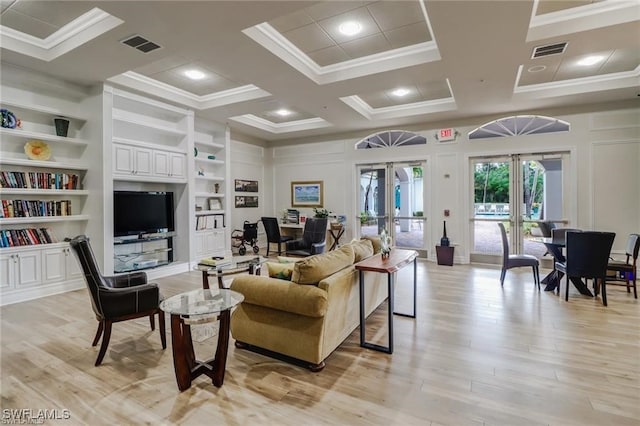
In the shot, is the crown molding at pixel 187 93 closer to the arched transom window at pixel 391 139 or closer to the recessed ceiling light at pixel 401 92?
the recessed ceiling light at pixel 401 92

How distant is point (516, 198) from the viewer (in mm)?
6566

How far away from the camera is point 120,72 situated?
4492 millimetres

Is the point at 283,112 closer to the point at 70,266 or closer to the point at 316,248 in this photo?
the point at 316,248

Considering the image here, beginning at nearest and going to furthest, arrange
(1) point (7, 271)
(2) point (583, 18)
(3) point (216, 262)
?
1. (2) point (583, 18)
2. (3) point (216, 262)
3. (1) point (7, 271)

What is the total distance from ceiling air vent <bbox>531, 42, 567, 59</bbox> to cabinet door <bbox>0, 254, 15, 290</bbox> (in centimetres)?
700

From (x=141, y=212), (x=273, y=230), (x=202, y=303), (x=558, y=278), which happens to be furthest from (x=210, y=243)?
(x=558, y=278)

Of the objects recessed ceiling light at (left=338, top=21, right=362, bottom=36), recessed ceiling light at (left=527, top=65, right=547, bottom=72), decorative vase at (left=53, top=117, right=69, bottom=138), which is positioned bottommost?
decorative vase at (left=53, top=117, right=69, bottom=138)

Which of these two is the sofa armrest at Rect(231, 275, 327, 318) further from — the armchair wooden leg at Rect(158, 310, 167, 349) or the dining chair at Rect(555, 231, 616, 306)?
the dining chair at Rect(555, 231, 616, 306)

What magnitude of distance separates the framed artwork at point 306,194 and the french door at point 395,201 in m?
1.10

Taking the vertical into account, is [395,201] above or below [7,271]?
above

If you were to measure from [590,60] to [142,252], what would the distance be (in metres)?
7.61

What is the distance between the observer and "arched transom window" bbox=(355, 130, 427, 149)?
748 centimetres

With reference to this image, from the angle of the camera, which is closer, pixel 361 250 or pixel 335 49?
pixel 361 250

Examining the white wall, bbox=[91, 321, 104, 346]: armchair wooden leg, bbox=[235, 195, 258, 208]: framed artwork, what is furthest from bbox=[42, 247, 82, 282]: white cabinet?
the white wall
